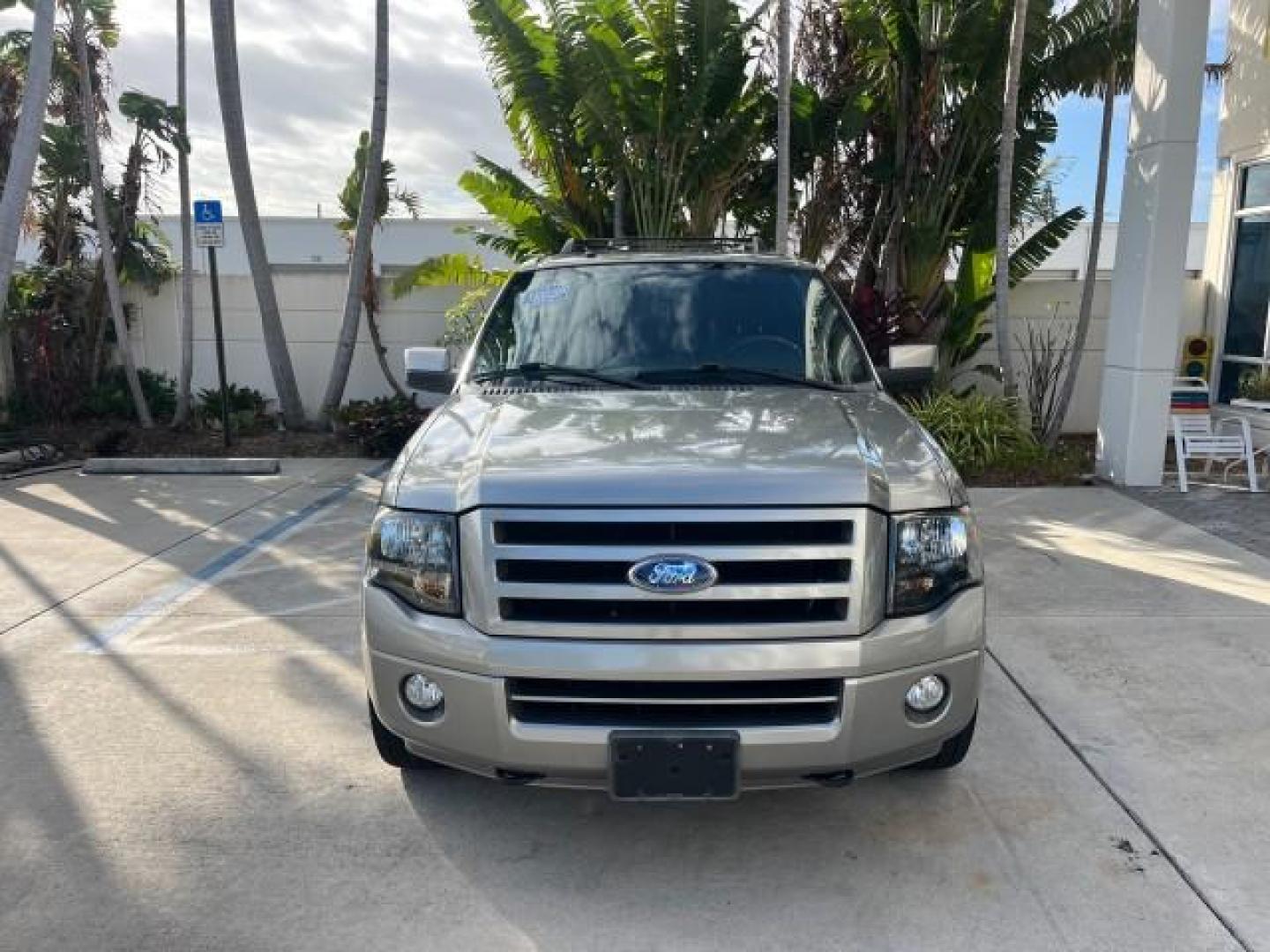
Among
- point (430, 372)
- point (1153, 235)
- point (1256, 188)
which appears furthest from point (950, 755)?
point (1256, 188)

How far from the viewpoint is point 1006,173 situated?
30.3 ft

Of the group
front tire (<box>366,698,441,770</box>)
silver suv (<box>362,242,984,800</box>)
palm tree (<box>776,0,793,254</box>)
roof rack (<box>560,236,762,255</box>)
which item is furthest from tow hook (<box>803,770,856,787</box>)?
palm tree (<box>776,0,793,254</box>)

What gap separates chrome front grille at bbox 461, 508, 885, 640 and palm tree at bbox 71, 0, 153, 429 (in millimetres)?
9907

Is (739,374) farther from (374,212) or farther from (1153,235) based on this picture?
(374,212)

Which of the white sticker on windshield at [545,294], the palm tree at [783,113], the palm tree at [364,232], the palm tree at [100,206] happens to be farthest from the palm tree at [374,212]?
the white sticker on windshield at [545,294]

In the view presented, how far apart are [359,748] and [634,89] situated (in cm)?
835

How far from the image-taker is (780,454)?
2.99 meters

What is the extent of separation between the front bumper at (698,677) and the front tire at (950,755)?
39 centimetres

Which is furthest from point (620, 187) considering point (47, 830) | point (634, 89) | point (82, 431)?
point (47, 830)

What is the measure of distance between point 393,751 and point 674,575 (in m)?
1.37

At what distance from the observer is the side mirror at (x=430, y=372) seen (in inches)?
181

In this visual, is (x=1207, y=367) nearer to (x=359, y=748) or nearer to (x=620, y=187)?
(x=620, y=187)

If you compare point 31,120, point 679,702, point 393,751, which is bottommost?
point 393,751

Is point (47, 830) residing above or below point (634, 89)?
below
